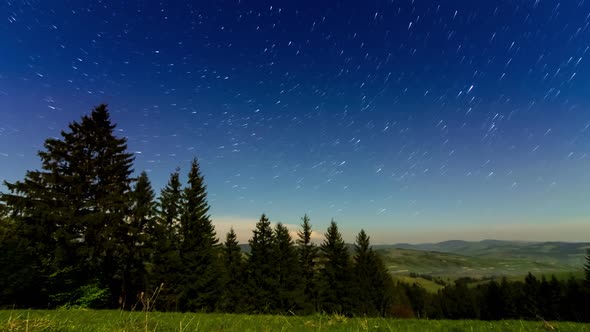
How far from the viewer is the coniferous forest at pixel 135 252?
85.6ft

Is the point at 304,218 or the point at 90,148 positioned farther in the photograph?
the point at 304,218

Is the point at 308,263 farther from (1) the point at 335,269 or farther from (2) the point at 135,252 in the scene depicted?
(2) the point at 135,252

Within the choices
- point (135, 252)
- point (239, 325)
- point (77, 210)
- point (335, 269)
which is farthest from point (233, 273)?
point (239, 325)

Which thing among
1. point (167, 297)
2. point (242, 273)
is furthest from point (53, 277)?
point (242, 273)

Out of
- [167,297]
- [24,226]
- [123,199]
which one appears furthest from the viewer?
[167,297]

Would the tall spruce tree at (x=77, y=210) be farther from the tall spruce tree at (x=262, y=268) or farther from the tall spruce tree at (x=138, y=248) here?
the tall spruce tree at (x=262, y=268)

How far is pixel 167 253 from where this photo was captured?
118 feet

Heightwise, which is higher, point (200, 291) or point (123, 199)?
point (123, 199)

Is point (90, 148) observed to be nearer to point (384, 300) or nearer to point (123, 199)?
point (123, 199)

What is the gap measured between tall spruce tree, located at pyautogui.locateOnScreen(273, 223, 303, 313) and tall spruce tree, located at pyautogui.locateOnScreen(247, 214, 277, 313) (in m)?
0.69

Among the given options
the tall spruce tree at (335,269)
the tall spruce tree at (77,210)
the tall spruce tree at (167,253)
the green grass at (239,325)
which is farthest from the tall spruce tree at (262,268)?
the green grass at (239,325)

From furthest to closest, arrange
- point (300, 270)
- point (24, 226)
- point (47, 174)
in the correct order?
point (300, 270) < point (47, 174) < point (24, 226)

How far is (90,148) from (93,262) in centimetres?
1102

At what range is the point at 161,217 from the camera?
123 feet
